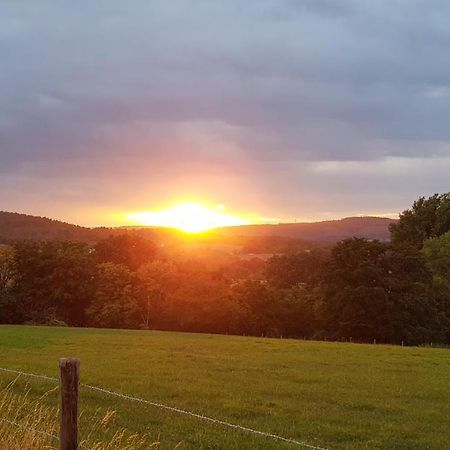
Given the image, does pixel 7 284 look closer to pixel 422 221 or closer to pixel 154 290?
pixel 154 290

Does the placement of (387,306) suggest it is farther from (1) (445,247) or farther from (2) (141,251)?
(2) (141,251)

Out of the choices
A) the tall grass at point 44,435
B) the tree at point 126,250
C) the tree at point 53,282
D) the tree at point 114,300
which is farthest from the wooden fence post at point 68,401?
the tree at point 126,250

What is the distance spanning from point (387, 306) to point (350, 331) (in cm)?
406

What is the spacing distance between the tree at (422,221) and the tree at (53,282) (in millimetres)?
45367

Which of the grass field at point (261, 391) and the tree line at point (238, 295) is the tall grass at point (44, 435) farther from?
the tree line at point (238, 295)

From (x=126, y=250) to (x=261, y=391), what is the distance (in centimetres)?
7248

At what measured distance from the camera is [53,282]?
6719 cm

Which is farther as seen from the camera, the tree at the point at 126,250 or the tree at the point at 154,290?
the tree at the point at 126,250

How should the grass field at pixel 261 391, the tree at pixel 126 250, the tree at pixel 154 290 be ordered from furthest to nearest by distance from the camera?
the tree at pixel 126 250
the tree at pixel 154 290
the grass field at pixel 261 391

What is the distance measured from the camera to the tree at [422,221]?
295 ft

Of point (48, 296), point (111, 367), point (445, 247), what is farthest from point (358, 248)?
point (111, 367)

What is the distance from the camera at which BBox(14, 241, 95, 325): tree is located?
65938 millimetres

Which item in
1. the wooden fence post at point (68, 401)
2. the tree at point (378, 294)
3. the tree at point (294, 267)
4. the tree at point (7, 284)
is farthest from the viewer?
the tree at point (294, 267)

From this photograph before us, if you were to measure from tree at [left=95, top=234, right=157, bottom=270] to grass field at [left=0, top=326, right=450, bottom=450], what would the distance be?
55.8 metres
